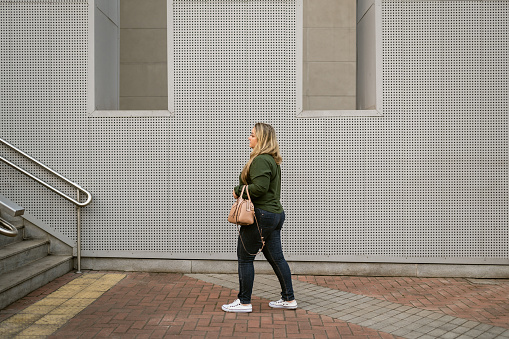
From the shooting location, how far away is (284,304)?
5.49 m

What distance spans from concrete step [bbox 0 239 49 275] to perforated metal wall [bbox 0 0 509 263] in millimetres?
430

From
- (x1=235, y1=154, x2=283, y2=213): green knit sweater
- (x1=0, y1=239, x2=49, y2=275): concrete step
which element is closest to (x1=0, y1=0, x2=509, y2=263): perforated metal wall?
(x1=0, y1=239, x2=49, y2=275): concrete step

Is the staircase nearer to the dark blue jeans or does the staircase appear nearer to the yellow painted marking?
the yellow painted marking

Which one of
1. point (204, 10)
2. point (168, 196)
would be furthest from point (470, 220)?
point (204, 10)

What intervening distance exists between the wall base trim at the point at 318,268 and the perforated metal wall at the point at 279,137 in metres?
0.12

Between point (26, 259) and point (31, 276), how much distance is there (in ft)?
2.23

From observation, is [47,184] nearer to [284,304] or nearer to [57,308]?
[57,308]

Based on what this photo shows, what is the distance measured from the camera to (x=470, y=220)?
277 inches

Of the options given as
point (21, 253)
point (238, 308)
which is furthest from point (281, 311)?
point (21, 253)

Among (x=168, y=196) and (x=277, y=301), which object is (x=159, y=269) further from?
(x=277, y=301)

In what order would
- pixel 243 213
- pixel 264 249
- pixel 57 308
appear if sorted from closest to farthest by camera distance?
pixel 243 213
pixel 264 249
pixel 57 308

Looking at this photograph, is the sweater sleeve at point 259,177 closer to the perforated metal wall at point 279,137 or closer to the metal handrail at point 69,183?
the perforated metal wall at point 279,137

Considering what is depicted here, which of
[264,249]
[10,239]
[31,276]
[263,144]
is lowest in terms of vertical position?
[31,276]

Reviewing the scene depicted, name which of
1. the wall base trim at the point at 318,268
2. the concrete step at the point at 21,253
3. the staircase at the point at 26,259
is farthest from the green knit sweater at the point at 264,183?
the concrete step at the point at 21,253
